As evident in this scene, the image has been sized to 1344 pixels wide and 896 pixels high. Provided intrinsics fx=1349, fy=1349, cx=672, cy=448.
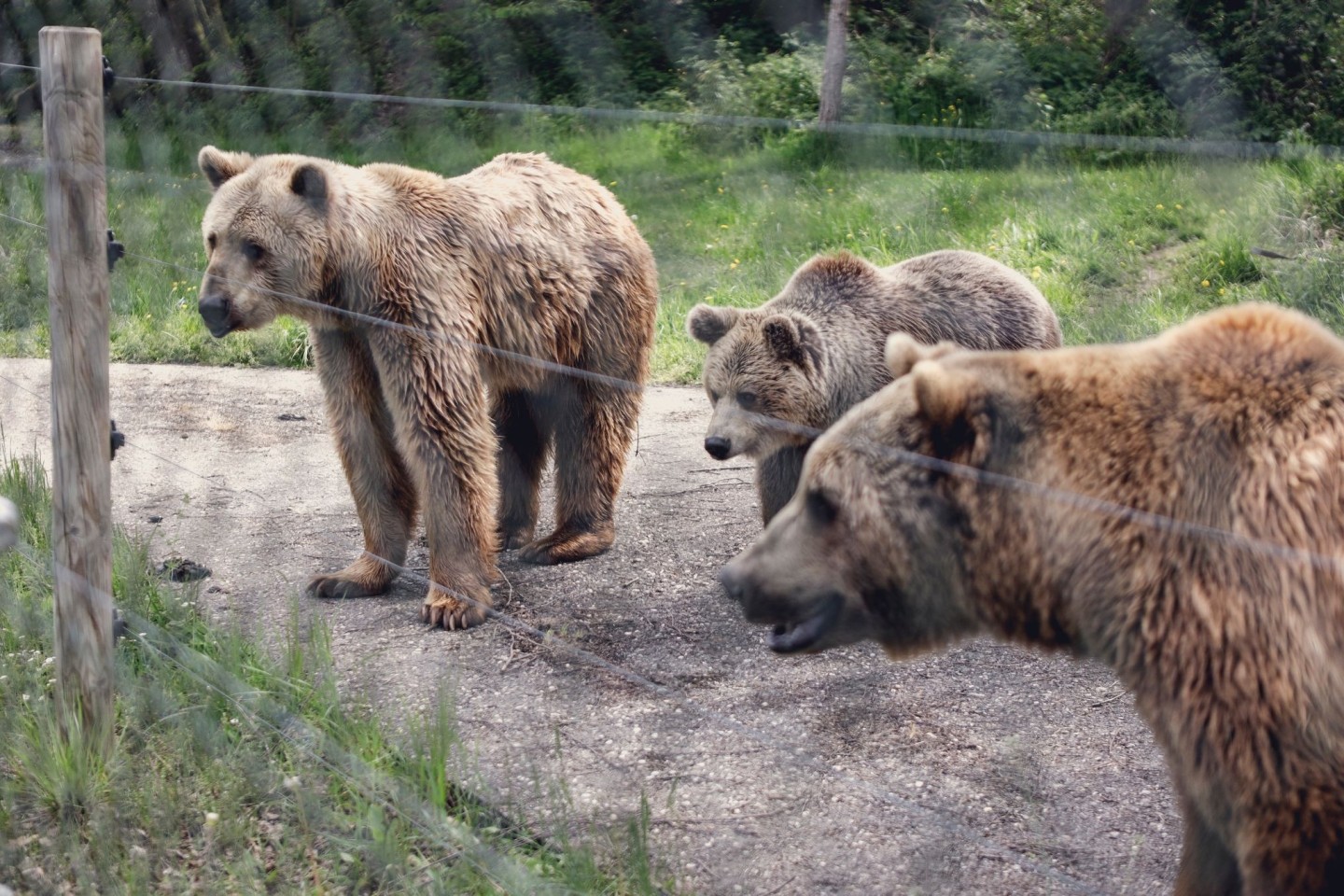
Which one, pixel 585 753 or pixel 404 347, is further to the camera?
pixel 404 347

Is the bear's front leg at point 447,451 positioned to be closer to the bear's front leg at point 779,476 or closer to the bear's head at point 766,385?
the bear's head at point 766,385

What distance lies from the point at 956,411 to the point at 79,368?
1997 millimetres

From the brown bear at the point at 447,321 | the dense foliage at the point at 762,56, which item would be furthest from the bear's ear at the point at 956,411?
the dense foliage at the point at 762,56

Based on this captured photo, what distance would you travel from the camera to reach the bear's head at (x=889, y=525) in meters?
2.10

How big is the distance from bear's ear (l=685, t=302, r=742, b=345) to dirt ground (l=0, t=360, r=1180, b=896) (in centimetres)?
78

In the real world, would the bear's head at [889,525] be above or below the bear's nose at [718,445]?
above

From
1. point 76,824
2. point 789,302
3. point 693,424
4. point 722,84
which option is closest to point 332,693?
point 76,824

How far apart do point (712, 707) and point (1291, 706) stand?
1924 mm

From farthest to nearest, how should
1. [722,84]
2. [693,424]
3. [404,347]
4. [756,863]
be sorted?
[722,84] < [693,424] < [404,347] < [756,863]

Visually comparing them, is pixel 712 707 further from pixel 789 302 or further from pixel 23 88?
pixel 23 88

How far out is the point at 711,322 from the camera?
464 cm

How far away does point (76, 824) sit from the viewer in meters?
2.97

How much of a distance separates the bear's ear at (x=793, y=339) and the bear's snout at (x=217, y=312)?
1.70 m

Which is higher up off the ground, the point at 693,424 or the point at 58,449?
the point at 58,449
